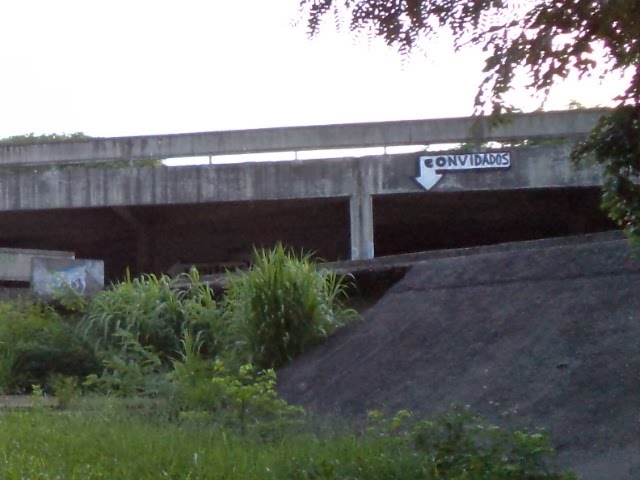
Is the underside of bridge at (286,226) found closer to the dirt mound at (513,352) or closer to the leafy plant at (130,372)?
the dirt mound at (513,352)

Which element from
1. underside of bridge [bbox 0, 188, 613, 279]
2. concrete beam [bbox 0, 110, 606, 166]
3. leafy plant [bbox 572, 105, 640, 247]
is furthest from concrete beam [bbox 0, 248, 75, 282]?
leafy plant [bbox 572, 105, 640, 247]

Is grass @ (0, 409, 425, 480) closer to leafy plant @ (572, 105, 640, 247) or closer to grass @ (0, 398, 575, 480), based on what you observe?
grass @ (0, 398, 575, 480)

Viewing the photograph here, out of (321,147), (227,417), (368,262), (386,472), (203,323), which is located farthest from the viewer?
(321,147)

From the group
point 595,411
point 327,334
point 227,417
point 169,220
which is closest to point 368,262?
point 327,334

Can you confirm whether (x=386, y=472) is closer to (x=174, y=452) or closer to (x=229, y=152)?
(x=174, y=452)

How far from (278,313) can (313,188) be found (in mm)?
10782

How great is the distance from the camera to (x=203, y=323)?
1074 cm

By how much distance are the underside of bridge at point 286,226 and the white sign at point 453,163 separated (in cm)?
84

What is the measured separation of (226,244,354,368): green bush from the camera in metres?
9.91

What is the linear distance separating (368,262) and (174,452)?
19.5ft

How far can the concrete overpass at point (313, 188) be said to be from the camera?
65.2 feet

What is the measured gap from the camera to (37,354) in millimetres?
10727

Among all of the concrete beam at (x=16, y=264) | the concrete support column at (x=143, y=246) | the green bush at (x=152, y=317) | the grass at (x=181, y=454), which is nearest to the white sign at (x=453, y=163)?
the concrete beam at (x=16, y=264)

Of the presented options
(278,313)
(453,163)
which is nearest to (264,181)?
(453,163)
